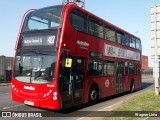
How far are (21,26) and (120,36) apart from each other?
6935 millimetres

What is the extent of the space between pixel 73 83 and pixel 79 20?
269cm

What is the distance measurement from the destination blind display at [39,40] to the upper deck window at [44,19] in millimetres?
402

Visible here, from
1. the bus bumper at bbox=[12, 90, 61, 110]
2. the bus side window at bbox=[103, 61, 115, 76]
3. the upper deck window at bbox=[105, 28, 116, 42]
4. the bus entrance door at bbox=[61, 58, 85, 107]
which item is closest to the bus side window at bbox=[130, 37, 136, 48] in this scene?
the upper deck window at bbox=[105, 28, 116, 42]

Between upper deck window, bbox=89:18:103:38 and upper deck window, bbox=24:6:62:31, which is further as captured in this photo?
upper deck window, bbox=89:18:103:38

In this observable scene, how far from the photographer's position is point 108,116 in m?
8.87

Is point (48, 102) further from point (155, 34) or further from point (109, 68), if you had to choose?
point (155, 34)

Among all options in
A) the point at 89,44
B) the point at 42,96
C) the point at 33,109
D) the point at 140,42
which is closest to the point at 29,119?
the point at 42,96

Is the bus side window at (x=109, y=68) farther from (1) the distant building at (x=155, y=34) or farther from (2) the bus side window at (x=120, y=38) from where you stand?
(1) the distant building at (x=155, y=34)

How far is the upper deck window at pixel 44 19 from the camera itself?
1073 cm

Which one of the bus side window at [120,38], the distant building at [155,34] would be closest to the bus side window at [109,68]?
the bus side window at [120,38]

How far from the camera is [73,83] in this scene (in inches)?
421

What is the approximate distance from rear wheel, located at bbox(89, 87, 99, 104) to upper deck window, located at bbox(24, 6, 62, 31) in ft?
12.0

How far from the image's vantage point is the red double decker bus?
9.96 metres

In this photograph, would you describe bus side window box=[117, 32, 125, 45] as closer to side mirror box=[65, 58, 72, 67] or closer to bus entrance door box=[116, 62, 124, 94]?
bus entrance door box=[116, 62, 124, 94]
